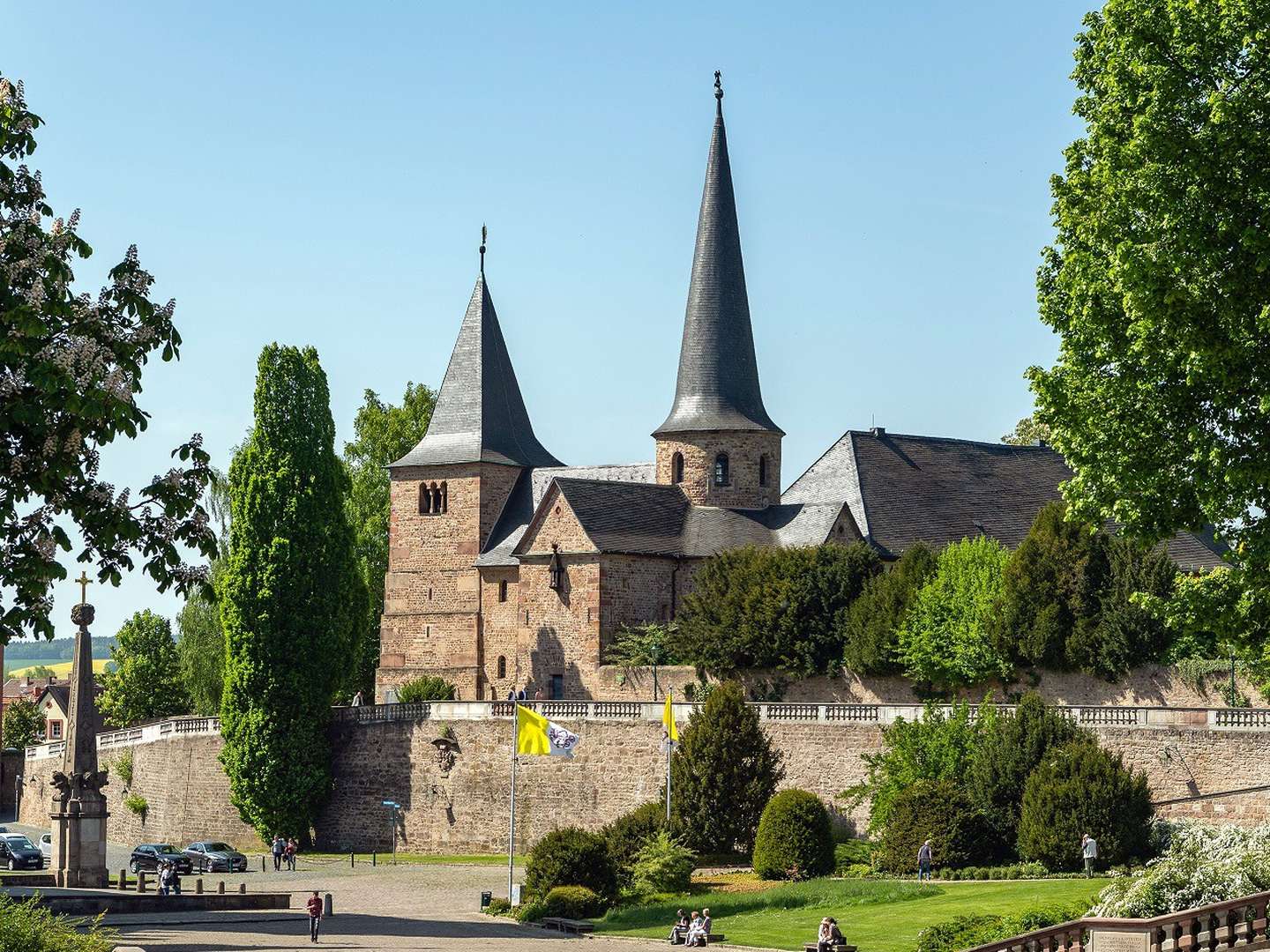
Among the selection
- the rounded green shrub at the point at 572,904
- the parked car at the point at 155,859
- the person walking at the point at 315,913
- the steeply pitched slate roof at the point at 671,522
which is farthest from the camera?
the steeply pitched slate roof at the point at 671,522

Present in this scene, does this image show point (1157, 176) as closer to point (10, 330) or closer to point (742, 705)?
point (10, 330)

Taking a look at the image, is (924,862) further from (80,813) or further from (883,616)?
(80,813)

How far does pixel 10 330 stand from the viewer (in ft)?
47.3

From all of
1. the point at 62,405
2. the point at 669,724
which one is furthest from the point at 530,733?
the point at 62,405

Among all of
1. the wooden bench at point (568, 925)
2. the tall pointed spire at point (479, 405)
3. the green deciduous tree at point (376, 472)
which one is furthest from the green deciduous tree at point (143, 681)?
the wooden bench at point (568, 925)

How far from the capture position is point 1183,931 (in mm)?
24484

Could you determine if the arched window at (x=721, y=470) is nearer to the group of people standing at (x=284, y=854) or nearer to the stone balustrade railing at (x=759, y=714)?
the stone balustrade railing at (x=759, y=714)

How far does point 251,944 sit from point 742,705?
18111 mm

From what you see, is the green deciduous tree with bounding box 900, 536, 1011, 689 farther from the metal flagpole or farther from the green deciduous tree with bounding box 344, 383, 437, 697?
the green deciduous tree with bounding box 344, 383, 437, 697

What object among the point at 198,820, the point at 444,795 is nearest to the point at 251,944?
the point at 444,795

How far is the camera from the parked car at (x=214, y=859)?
58594 mm

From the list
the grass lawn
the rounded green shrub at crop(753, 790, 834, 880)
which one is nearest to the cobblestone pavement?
the grass lawn

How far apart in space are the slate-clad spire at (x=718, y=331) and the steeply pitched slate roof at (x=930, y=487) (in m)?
3.14

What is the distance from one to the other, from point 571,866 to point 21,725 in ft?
238
